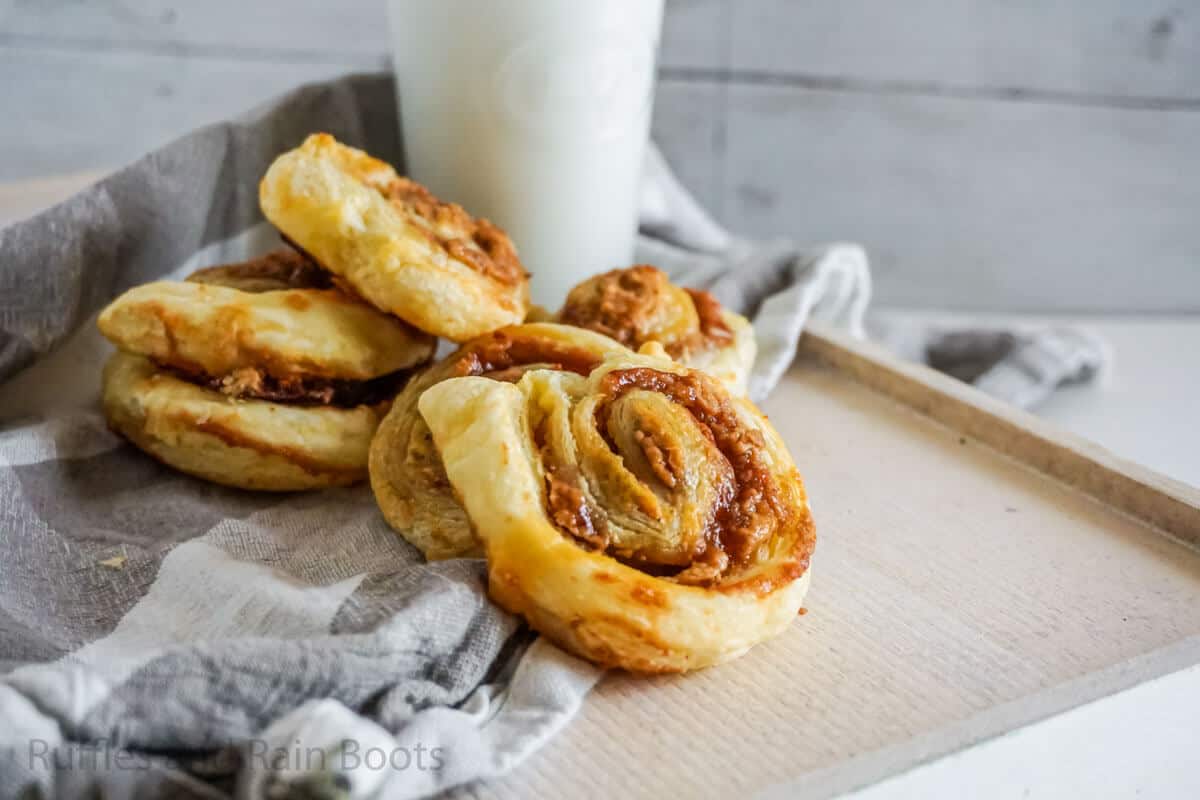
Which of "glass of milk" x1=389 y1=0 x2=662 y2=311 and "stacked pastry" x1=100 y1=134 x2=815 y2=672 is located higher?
"glass of milk" x1=389 y1=0 x2=662 y2=311

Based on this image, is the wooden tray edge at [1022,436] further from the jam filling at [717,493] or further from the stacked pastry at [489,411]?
the jam filling at [717,493]

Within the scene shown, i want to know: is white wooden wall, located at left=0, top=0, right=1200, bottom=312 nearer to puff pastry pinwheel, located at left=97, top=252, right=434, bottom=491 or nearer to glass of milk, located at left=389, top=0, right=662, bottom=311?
glass of milk, located at left=389, top=0, right=662, bottom=311

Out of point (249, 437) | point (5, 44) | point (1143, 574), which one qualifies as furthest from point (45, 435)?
point (5, 44)

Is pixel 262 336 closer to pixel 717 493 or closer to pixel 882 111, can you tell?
pixel 717 493

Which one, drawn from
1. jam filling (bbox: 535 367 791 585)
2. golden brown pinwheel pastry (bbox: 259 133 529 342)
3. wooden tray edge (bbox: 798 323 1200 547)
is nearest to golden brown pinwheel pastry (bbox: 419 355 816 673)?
jam filling (bbox: 535 367 791 585)

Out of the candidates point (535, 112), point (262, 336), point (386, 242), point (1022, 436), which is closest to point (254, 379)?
point (262, 336)

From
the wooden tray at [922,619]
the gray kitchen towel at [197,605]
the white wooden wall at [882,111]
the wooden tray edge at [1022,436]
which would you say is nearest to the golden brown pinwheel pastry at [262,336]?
the gray kitchen towel at [197,605]

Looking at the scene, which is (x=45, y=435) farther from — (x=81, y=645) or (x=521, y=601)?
(x=521, y=601)
